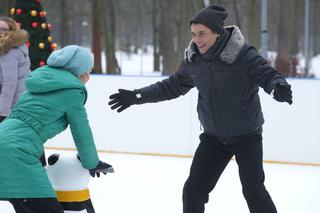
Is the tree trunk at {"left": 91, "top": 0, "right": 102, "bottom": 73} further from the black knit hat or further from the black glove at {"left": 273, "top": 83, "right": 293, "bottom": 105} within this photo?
the black glove at {"left": 273, "top": 83, "right": 293, "bottom": 105}

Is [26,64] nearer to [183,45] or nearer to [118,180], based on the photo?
[118,180]

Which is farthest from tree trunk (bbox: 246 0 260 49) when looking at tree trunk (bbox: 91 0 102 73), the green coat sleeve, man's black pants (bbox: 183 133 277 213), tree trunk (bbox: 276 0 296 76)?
the green coat sleeve

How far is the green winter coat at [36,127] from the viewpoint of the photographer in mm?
2564

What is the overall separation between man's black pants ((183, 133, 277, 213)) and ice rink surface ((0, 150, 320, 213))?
1264 millimetres

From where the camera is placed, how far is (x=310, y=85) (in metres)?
6.22

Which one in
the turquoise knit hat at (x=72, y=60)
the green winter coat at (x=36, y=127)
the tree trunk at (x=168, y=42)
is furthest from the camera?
the tree trunk at (x=168, y=42)

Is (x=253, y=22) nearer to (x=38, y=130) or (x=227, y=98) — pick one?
(x=227, y=98)

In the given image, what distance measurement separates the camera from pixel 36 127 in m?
2.59

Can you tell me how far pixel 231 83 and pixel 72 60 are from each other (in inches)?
32.4

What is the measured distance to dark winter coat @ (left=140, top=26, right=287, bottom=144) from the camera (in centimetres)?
304

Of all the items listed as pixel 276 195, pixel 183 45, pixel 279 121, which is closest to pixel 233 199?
pixel 276 195

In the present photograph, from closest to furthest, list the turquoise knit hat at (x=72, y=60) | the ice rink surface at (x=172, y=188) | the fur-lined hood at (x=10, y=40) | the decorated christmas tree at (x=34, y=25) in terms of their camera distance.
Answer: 1. the turquoise knit hat at (x=72, y=60)
2. the fur-lined hood at (x=10, y=40)
3. the ice rink surface at (x=172, y=188)
4. the decorated christmas tree at (x=34, y=25)

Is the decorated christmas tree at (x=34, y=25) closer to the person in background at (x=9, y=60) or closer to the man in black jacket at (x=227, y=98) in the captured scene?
the person in background at (x=9, y=60)

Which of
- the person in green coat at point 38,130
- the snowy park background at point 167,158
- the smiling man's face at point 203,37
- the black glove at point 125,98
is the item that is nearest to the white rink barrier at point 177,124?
the snowy park background at point 167,158
